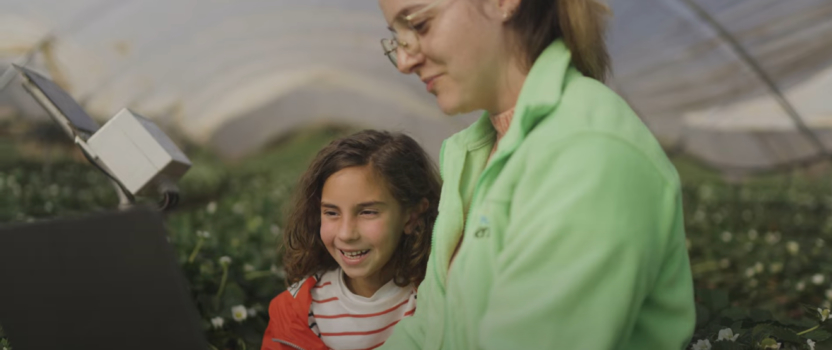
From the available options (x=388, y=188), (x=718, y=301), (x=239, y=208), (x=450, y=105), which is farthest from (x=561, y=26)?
(x=239, y=208)

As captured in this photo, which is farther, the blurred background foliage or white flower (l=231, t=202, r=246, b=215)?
white flower (l=231, t=202, r=246, b=215)

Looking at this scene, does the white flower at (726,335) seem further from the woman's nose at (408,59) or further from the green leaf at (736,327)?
the woman's nose at (408,59)

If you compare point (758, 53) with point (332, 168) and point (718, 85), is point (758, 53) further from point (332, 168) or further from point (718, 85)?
point (332, 168)

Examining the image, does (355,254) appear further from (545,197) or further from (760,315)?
(760,315)

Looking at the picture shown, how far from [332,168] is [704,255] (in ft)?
12.6

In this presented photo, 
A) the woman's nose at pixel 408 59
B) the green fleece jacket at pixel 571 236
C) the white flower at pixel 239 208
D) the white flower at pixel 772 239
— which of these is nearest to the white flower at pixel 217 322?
the green fleece jacket at pixel 571 236

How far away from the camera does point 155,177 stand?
1.69 meters

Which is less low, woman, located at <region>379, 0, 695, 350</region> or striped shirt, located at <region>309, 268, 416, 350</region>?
woman, located at <region>379, 0, 695, 350</region>

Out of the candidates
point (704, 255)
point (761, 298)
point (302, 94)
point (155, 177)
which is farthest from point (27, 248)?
point (302, 94)

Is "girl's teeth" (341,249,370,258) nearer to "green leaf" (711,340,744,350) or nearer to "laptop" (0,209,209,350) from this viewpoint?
"laptop" (0,209,209,350)

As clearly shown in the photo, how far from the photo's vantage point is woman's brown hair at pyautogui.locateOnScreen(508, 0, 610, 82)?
1.32 meters

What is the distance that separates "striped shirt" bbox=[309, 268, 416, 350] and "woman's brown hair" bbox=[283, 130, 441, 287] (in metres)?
0.04

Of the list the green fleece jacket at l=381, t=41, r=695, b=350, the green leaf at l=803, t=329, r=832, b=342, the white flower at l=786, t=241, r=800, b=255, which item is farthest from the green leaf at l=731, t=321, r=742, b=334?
the white flower at l=786, t=241, r=800, b=255

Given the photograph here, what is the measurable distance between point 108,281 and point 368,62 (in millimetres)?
10810
